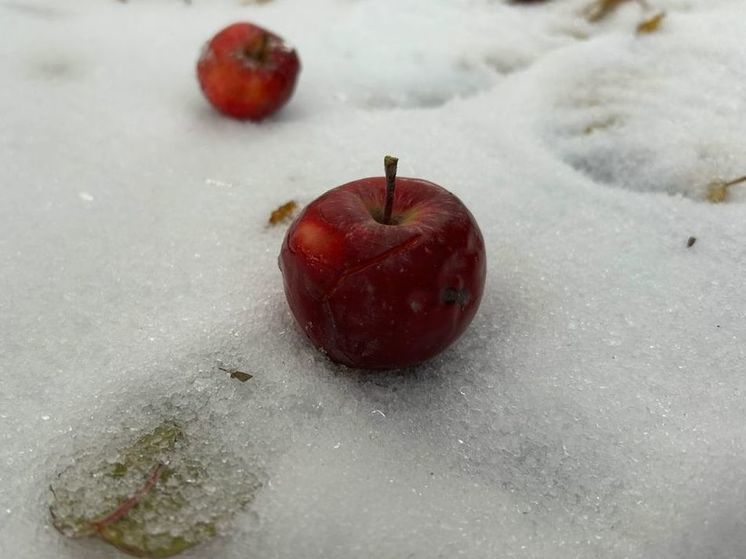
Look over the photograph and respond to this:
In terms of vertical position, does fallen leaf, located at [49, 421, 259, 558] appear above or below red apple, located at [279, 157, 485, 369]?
below

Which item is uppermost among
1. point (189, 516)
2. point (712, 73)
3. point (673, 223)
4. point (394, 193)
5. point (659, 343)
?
point (712, 73)

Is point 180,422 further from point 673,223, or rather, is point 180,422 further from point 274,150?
point 673,223

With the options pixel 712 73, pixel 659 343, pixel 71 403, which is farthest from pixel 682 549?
pixel 712 73

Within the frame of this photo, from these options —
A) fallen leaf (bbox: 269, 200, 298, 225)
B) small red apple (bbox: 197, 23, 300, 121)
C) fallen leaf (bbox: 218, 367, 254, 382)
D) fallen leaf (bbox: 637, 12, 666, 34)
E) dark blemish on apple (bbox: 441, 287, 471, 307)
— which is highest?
fallen leaf (bbox: 637, 12, 666, 34)

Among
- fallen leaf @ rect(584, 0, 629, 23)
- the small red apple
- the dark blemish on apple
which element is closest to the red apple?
the dark blemish on apple

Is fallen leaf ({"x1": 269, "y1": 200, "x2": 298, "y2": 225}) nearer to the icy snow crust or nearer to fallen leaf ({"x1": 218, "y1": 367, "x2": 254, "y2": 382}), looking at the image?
the icy snow crust

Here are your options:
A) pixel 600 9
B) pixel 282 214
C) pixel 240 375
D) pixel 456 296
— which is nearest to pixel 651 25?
pixel 600 9

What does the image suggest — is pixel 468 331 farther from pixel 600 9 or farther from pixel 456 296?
pixel 600 9
